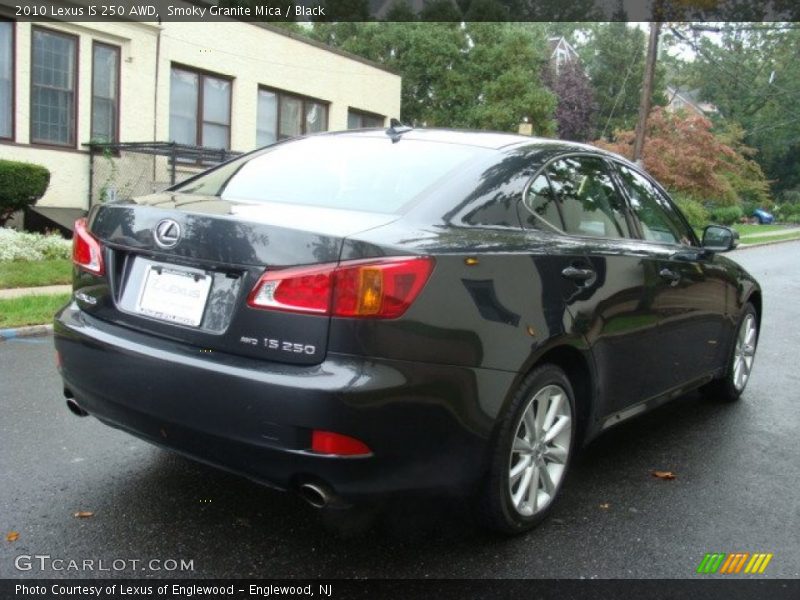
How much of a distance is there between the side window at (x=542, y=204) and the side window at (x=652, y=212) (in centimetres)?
92

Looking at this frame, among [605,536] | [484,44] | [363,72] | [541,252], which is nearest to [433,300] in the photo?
[541,252]

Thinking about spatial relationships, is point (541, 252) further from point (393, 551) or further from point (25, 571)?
point (25, 571)

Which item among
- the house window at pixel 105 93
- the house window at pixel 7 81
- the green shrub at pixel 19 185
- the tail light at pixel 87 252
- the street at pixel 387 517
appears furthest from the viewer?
the house window at pixel 105 93

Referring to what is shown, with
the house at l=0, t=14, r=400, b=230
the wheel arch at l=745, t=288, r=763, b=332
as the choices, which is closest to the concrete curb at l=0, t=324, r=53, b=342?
the wheel arch at l=745, t=288, r=763, b=332

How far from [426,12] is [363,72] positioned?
1679 centimetres

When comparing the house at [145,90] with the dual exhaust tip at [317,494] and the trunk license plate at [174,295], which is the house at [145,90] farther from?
the dual exhaust tip at [317,494]

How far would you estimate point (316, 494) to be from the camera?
8.82 ft

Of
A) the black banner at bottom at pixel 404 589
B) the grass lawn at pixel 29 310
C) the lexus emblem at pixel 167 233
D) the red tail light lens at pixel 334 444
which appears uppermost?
the lexus emblem at pixel 167 233

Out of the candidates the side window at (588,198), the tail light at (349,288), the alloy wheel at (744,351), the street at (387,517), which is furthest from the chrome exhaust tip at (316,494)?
the alloy wheel at (744,351)

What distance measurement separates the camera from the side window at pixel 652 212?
435cm

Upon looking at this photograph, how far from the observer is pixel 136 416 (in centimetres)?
294

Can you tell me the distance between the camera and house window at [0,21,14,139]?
13055mm

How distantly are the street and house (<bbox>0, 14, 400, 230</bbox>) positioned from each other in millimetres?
9866

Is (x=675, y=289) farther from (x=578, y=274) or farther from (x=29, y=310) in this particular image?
(x=29, y=310)
